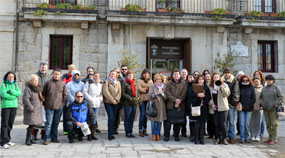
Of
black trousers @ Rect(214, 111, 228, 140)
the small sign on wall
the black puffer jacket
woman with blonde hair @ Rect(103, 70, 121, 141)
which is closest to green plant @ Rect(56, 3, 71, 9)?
woman with blonde hair @ Rect(103, 70, 121, 141)

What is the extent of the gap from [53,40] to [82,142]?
7298 mm

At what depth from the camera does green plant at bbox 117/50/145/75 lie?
38.8 ft

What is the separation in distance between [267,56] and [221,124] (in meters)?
8.55

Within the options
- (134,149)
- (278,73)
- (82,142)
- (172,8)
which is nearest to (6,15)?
(172,8)

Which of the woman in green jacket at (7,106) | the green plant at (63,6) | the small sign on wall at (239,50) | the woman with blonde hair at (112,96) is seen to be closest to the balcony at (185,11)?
the small sign on wall at (239,50)

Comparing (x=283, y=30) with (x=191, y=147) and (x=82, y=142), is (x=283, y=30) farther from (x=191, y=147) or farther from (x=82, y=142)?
(x=82, y=142)

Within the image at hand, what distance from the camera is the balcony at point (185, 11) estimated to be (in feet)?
39.3

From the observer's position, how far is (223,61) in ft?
41.2

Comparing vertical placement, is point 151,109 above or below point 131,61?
below

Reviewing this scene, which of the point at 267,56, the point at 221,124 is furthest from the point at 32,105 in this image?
the point at 267,56

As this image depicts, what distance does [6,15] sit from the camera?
39.8ft

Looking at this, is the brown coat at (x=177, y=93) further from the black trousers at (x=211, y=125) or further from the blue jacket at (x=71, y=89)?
the blue jacket at (x=71, y=89)

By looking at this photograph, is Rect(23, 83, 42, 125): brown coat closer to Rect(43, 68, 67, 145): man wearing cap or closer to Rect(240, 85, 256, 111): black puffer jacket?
Rect(43, 68, 67, 145): man wearing cap

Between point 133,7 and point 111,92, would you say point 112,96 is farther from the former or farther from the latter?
point 133,7
